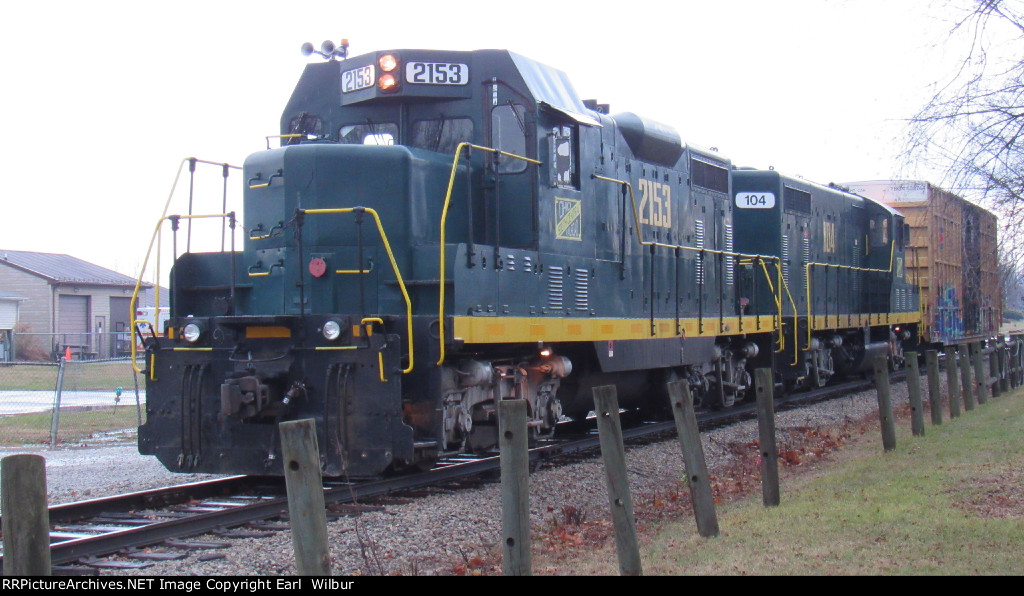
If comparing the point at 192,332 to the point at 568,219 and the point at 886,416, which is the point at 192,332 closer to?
the point at 568,219

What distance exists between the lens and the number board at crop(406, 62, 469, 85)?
29.8 ft

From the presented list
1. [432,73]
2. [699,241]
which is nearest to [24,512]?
[432,73]

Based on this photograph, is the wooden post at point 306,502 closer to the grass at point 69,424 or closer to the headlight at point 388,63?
the headlight at point 388,63

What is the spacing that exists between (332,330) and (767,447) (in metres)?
3.53

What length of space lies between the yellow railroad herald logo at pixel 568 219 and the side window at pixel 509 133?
64 cm

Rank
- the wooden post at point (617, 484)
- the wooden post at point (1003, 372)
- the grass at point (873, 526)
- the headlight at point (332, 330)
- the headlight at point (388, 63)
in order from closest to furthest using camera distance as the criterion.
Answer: the wooden post at point (617, 484) < the grass at point (873, 526) < the headlight at point (332, 330) < the headlight at point (388, 63) < the wooden post at point (1003, 372)

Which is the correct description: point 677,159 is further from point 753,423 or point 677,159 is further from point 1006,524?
point 1006,524

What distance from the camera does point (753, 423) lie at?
13.2 meters

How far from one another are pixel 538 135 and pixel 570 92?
1.32 m

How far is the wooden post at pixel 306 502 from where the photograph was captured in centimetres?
428

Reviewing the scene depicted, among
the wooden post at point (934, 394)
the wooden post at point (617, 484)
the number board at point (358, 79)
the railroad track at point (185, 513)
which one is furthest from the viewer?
the wooden post at point (934, 394)

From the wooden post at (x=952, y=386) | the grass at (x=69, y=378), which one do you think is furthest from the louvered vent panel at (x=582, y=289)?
the grass at (x=69, y=378)

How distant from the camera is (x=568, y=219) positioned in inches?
388

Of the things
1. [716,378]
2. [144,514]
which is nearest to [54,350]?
[716,378]
